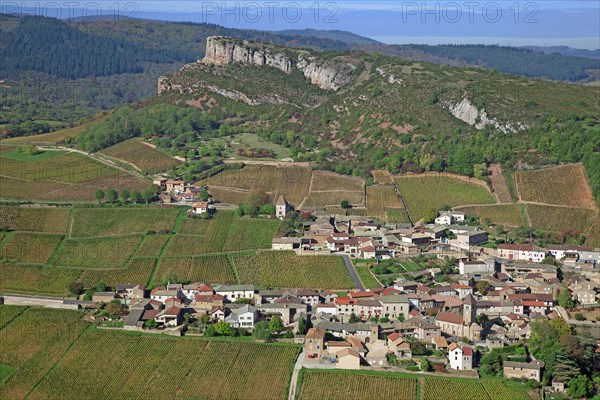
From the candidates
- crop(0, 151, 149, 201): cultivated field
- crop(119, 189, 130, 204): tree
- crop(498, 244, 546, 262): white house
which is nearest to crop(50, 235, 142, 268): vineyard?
crop(119, 189, 130, 204): tree

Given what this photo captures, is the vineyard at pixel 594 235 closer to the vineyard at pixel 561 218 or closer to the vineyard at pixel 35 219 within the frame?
the vineyard at pixel 561 218

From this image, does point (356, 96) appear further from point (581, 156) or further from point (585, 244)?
point (585, 244)

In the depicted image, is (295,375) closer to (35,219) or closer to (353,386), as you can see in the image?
(353,386)

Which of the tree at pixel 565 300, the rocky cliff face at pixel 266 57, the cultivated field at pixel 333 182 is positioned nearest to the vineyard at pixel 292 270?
the tree at pixel 565 300

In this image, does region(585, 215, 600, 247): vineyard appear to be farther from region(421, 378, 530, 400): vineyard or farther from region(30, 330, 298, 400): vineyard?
region(30, 330, 298, 400): vineyard

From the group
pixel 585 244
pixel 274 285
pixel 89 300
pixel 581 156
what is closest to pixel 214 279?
pixel 274 285

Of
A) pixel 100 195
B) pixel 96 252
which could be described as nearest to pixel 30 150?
pixel 100 195
